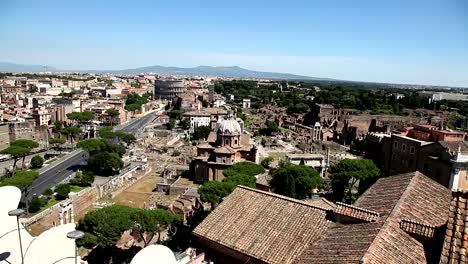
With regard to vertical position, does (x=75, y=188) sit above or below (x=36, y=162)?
below

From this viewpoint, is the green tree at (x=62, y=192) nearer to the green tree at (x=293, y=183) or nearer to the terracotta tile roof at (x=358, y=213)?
the green tree at (x=293, y=183)

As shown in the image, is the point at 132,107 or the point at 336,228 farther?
the point at 132,107

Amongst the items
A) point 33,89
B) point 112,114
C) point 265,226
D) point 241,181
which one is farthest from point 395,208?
point 33,89

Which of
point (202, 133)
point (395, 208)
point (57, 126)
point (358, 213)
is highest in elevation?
point (395, 208)

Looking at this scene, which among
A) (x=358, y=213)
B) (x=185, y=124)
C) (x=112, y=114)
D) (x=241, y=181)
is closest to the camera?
(x=358, y=213)

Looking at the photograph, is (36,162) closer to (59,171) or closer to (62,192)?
(59,171)

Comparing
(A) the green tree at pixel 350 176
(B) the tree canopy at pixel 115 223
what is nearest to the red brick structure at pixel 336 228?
(B) the tree canopy at pixel 115 223

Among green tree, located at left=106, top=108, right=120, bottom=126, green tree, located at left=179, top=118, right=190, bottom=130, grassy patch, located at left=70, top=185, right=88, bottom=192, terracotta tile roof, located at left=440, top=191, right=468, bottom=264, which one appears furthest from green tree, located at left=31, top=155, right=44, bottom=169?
A: terracotta tile roof, located at left=440, top=191, right=468, bottom=264

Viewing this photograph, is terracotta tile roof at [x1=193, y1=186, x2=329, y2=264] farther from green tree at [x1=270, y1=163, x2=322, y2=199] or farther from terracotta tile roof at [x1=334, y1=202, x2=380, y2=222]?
green tree at [x1=270, y1=163, x2=322, y2=199]
